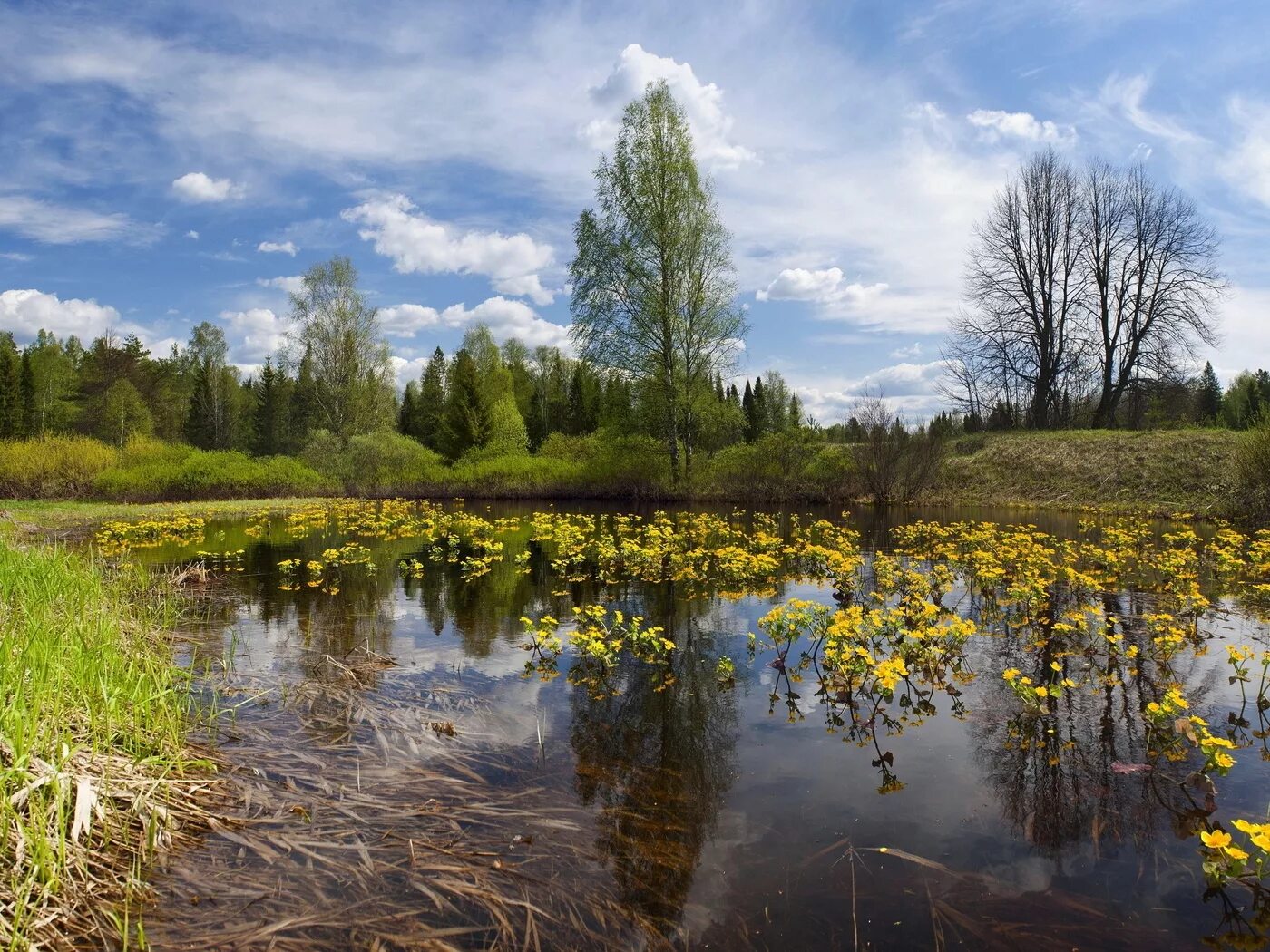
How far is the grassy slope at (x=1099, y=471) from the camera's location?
2209cm

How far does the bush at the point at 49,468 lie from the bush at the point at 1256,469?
36.9m

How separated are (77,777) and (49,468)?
100 ft

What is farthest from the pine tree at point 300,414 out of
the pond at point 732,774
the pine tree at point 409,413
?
the pond at point 732,774

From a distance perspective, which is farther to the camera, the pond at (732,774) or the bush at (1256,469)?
the bush at (1256,469)

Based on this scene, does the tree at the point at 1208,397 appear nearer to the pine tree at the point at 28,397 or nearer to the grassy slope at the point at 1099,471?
the grassy slope at the point at 1099,471

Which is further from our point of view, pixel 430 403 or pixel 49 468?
pixel 430 403

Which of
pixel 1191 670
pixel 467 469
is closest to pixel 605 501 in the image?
pixel 467 469

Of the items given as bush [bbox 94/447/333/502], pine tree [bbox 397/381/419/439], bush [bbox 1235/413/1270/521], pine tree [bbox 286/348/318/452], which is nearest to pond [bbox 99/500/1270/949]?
bush [bbox 1235/413/1270/521]

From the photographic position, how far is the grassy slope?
22094mm

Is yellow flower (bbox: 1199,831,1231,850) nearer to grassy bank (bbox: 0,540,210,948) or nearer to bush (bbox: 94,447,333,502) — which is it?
grassy bank (bbox: 0,540,210,948)

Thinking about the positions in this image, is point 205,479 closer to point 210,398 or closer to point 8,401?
point 8,401

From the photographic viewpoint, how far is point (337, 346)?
130 feet

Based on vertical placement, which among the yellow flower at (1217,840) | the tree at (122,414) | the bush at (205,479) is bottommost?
the yellow flower at (1217,840)

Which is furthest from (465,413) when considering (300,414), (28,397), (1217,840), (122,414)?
(1217,840)
